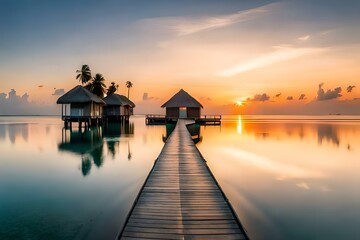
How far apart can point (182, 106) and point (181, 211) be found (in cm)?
3724

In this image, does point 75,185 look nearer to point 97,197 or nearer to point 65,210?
point 97,197

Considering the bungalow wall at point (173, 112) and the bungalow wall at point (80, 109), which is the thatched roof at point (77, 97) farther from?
the bungalow wall at point (173, 112)

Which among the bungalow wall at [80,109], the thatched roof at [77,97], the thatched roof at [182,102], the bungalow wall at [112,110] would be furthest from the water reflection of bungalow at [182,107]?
the thatched roof at [77,97]

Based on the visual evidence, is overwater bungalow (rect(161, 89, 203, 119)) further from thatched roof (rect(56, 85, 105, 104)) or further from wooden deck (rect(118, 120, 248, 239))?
wooden deck (rect(118, 120, 248, 239))

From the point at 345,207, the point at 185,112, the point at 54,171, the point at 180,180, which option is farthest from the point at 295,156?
the point at 185,112

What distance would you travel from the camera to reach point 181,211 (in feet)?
16.7

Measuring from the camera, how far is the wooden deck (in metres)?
4.28

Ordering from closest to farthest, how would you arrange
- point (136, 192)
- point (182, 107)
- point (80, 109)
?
point (136, 192), point (80, 109), point (182, 107)

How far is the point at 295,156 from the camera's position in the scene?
17375 millimetres

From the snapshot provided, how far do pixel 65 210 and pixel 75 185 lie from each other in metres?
2.76

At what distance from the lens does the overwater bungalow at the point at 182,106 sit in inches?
1671

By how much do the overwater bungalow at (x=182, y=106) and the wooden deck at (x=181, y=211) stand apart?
1361 inches

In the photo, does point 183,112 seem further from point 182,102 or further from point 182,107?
point 182,102

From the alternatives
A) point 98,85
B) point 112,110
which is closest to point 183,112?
point 112,110
